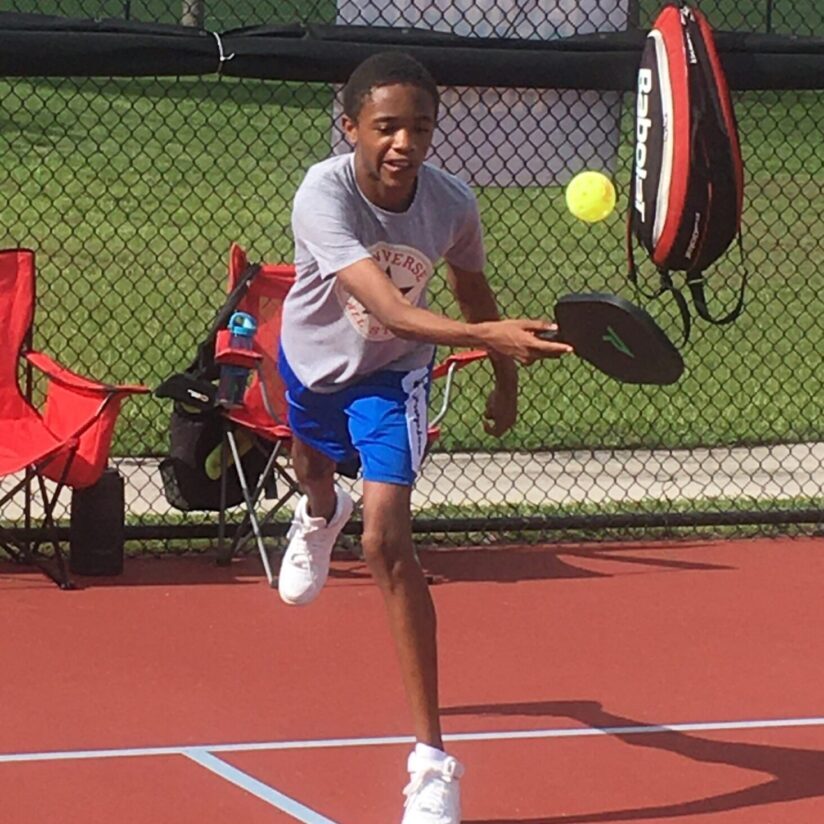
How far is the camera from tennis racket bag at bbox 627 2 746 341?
23.4 feet

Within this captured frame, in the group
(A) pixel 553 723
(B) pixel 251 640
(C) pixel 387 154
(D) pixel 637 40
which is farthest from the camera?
(D) pixel 637 40

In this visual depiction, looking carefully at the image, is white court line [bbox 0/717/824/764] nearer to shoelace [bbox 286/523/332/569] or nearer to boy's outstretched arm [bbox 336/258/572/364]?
shoelace [bbox 286/523/332/569]

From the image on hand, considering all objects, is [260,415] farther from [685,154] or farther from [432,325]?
[432,325]

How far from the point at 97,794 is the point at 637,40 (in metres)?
3.91

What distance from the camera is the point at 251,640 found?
7.06 metres

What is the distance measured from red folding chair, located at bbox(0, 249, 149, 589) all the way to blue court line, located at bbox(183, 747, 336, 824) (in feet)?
6.09

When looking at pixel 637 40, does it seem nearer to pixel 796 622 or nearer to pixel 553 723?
pixel 796 622

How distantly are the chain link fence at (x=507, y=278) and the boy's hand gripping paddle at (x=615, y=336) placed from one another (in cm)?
303

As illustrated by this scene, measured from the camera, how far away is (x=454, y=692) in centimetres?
652

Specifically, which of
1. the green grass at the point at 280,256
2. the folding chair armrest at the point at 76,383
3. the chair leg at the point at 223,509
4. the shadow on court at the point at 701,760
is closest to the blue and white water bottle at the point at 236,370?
the chair leg at the point at 223,509

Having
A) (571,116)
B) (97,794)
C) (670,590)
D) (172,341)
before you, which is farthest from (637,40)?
(172,341)

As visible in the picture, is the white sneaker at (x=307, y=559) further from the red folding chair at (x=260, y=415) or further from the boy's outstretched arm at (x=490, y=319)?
the red folding chair at (x=260, y=415)

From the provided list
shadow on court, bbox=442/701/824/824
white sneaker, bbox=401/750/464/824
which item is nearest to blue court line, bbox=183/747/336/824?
white sneaker, bbox=401/750/464/824

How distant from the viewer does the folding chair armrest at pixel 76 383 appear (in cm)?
749
